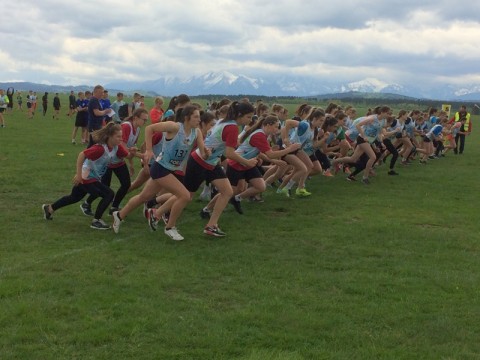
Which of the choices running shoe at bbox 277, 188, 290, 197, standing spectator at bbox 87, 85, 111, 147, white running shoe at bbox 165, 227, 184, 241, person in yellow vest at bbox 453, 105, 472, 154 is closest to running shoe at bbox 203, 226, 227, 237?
white running shoe at bbox 165, 227, 184, 241

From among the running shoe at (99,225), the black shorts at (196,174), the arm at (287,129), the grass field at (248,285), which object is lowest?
the grass field at (248,285)

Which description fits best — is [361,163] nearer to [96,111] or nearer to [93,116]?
[96,111]

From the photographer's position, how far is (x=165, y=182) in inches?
291

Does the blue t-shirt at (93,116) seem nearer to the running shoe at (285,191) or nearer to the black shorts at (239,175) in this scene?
the running shoe at (285,191)

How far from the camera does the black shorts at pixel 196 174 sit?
7.99m

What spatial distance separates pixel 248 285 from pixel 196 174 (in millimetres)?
2595

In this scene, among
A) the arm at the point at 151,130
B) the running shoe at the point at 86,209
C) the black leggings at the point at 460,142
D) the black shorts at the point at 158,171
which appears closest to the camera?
the arm at the point at 151,130

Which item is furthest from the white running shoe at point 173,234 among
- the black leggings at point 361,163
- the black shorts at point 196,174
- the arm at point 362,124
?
the black leggings at point 361,163

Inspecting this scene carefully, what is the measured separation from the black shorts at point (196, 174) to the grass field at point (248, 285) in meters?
0.73

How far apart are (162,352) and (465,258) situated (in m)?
4.58

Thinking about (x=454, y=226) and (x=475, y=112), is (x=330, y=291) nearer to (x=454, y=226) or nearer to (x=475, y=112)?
(x=454, y=226)

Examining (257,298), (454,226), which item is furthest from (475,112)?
(257,298)

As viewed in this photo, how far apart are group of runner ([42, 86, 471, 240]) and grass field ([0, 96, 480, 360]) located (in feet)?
1.24

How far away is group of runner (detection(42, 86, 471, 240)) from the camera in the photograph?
7465mm
